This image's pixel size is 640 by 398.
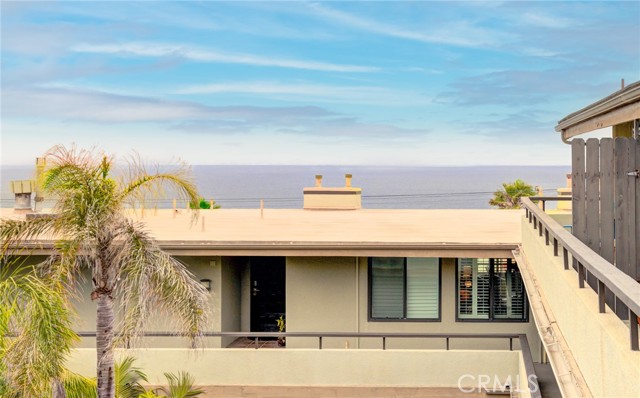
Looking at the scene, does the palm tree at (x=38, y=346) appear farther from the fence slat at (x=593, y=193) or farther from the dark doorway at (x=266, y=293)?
the dark doorway at (x=266, y=293)

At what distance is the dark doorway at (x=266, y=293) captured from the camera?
1688 centimetres

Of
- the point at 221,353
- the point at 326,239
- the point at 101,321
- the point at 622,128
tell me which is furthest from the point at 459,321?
the point at 101,321

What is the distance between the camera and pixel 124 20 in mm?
190250

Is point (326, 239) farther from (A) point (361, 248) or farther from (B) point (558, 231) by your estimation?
(B) point (558, 231)

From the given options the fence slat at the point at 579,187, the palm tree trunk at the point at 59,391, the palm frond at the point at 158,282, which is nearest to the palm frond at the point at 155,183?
the palm frond at the point at 158,282

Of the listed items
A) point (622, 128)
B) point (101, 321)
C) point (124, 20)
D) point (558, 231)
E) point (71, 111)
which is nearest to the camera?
point (558, 231)

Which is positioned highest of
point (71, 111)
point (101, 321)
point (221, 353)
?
point (71, 111)

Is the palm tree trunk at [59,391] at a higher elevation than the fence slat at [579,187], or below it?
below

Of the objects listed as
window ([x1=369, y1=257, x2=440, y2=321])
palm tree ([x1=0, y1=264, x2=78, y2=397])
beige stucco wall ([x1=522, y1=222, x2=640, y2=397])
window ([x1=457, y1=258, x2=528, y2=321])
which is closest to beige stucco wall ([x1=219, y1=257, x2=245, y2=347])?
window ([x1=369, y1=257, x2=440, y2=321])

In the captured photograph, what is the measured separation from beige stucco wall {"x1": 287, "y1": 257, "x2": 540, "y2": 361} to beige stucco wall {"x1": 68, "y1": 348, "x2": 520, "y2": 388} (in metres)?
1.17

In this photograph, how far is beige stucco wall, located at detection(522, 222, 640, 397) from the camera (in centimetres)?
427

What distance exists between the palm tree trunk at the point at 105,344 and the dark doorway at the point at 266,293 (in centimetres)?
662

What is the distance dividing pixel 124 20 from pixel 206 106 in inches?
1214
